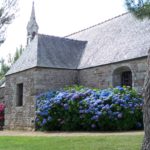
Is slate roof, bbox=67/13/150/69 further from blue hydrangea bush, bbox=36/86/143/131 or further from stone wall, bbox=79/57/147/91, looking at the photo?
blue hydrangea bush, bbox=36/86/143/131

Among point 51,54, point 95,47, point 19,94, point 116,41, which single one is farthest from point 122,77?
point 19,94

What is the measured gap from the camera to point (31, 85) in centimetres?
1596

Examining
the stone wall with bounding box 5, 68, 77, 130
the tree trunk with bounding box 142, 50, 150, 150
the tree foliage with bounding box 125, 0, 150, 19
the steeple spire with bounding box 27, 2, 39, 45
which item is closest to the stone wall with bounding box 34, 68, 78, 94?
the stone wall with bounding box 5, 68, 77, 130

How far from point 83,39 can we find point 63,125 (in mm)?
7765

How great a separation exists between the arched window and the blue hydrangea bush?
1898mm

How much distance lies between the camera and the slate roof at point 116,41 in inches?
558

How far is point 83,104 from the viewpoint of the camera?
1258cm

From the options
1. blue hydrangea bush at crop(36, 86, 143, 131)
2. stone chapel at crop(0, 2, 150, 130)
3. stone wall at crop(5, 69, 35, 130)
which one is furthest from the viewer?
stone wall at crop(5, 69, 35, 130)

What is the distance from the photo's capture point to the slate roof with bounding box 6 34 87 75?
16203 mm

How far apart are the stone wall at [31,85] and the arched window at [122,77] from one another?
8.91 feet

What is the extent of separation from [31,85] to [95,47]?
393 cm

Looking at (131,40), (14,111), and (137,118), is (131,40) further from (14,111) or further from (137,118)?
(14,111)

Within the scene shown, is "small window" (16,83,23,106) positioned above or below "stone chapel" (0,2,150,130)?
below

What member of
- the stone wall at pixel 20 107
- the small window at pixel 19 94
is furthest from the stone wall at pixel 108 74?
the small window at pixel 19 94
